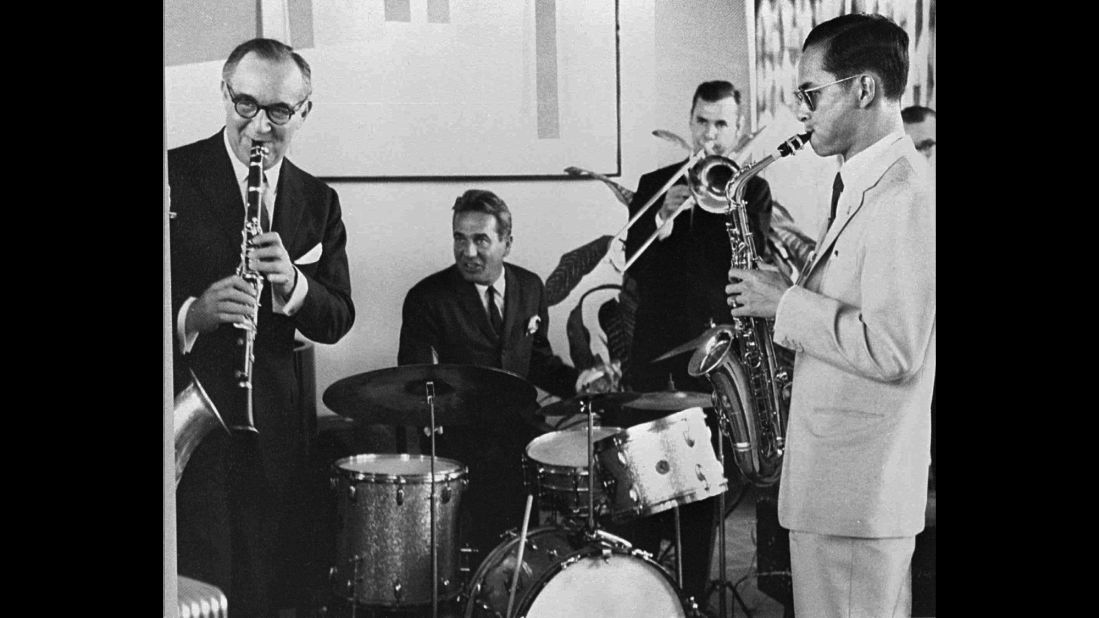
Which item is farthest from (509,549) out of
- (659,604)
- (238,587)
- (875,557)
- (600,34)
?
(600,34)

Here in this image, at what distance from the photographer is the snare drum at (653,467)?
3.82 m

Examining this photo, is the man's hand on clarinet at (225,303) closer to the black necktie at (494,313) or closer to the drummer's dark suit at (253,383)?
the drummer's dark suit at (253,383)

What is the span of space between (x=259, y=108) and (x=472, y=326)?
0.96 m

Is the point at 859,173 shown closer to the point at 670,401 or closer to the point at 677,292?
the point at 677,292

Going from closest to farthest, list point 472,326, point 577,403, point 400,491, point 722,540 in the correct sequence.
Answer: point 400,491 → point 577,403 → point 472,326 → point 722,540

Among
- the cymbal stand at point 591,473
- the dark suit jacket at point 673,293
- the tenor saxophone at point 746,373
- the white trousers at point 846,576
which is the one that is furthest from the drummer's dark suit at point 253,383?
the white trousers at point 846,576

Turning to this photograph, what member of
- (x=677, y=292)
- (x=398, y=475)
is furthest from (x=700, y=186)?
(x=398, y=475)

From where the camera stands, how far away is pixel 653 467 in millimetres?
3844

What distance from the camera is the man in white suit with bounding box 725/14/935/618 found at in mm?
3924

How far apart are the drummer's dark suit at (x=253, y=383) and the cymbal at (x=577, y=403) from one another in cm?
70

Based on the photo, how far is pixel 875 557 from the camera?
4016 millimetres

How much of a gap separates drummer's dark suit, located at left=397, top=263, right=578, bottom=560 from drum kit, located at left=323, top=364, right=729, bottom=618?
51 millimetres
